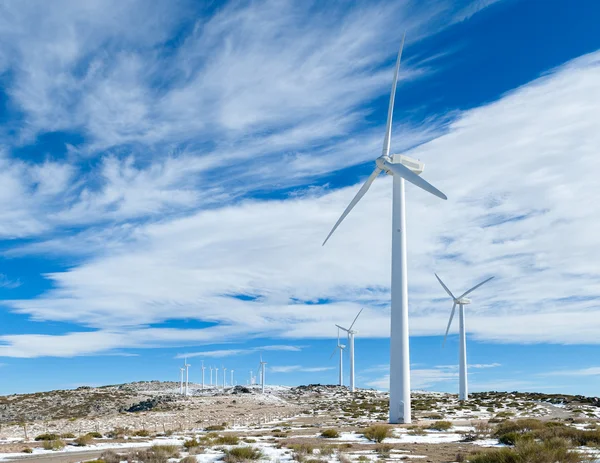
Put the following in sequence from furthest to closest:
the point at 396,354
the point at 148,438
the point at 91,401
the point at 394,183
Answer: the point at 91,401
the point at 394,183
the point at 396,354
the point at 148,438

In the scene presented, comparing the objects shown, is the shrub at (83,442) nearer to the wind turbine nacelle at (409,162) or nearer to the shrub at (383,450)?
the shrub at (383,450)

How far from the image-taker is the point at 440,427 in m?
36.1

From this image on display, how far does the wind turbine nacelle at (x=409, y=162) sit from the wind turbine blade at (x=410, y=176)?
2.77ft

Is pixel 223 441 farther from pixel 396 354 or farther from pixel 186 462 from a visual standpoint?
pixel 396 354

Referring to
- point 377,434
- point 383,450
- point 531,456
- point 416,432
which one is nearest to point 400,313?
point 416,432

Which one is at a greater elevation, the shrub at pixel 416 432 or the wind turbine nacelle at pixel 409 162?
the wind turbine nacelle at pixel 409 162

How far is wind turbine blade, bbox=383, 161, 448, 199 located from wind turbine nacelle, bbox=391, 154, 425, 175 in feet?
2.77

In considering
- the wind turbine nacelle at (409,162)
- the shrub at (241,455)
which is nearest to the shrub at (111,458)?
the shrub at (241,455)

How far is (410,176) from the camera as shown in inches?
1672

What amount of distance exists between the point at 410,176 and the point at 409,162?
406 centimetres

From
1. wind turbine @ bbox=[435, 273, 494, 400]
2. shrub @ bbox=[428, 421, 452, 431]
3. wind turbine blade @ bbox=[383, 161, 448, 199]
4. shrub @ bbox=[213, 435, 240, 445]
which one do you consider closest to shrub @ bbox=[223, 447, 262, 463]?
shrub @ bbox=[213, 435, 240, 445]

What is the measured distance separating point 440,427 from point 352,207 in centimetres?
2004

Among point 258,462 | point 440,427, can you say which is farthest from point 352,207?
point 258,462

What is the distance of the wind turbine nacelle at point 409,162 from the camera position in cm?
4531
